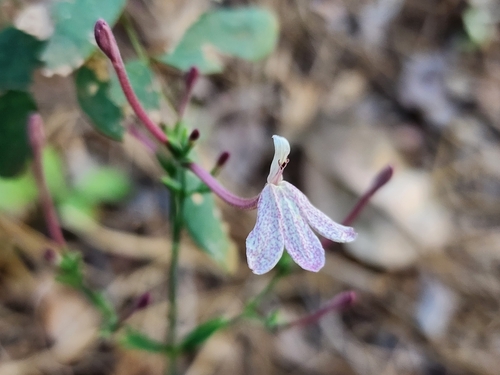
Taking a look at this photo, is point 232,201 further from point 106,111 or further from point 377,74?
point 377,74

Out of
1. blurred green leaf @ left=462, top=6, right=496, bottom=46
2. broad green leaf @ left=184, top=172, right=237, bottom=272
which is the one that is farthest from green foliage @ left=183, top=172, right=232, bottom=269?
blurred green leaf @ left=462, top=6, right=496, bottom=46

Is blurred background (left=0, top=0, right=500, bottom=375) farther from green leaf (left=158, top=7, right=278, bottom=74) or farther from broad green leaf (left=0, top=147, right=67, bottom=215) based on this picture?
green leaf (left=158, top=7, right=278, bottom=74)

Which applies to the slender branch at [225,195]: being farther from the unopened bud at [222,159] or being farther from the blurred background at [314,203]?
the blurred background at [314,203]

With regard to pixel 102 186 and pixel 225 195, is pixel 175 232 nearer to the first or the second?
pixel 225 195

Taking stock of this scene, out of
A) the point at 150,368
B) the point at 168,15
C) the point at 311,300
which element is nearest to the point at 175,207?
the point at 150,368

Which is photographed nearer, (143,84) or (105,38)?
(105,38)

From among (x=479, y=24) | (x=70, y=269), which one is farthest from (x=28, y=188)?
(x=479, y=24)
